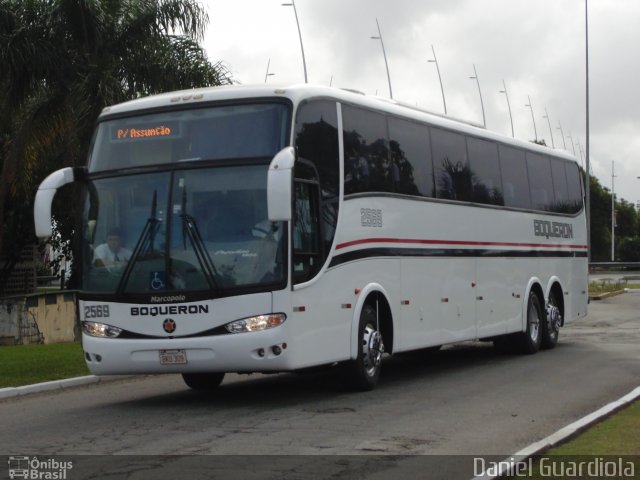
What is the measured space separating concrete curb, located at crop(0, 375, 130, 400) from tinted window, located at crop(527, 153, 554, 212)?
8659mm

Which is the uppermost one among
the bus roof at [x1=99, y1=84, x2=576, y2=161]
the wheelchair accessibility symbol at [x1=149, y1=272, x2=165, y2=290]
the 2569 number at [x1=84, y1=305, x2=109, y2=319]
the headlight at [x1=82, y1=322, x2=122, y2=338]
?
the bus roof at [x1=99, y1=84, x2=576, y2=161]

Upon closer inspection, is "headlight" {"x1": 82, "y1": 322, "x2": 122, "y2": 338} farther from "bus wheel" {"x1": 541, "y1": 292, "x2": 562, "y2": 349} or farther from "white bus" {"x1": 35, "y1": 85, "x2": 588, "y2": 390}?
"bus wheel" {"x1": 541, "y1": 292, "x2": 562, "y2": 349}

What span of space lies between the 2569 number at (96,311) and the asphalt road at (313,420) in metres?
1.05

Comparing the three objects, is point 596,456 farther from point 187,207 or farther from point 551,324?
point 551,324

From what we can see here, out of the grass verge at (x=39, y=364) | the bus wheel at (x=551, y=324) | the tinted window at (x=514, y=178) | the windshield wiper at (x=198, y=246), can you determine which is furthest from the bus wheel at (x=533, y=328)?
the windshield wiper at (x=198, y=246)

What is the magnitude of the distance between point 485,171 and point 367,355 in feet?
18.8

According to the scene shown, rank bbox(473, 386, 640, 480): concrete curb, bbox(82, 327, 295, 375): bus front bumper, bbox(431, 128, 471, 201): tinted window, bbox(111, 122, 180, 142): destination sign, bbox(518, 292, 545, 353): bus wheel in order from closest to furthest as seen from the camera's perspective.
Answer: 1. bbox(473, 386, 640, 480): concrete curb
2. bbox(82, 327, 295, 375): bus front bumper
3. bbox(111, 122, 180, 142): destination sign
4. bbox(431, 128, 471, 201): tinted window
5. bbox(518, 292, 545, 353): bus wheel

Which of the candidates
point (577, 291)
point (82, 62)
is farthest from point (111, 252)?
point (82, 62)

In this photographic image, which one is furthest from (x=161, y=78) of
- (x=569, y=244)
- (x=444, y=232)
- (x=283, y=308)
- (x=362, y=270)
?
(x=283, y=308)

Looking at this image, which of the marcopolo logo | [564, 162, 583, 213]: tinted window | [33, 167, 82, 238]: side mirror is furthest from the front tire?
the marcopolo logo

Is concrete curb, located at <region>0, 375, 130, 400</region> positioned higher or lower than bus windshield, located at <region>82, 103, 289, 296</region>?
lower

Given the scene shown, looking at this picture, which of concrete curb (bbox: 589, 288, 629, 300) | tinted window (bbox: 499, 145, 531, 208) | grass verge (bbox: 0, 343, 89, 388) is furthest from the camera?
concrete curb (bbox: 589, 288, 629, 300)

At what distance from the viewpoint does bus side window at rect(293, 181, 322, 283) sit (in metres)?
13.1

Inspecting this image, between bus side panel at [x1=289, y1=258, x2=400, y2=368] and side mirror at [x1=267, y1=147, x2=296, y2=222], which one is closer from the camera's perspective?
side mirror at [x1=267, y1=147, x2=296, y2=222]
